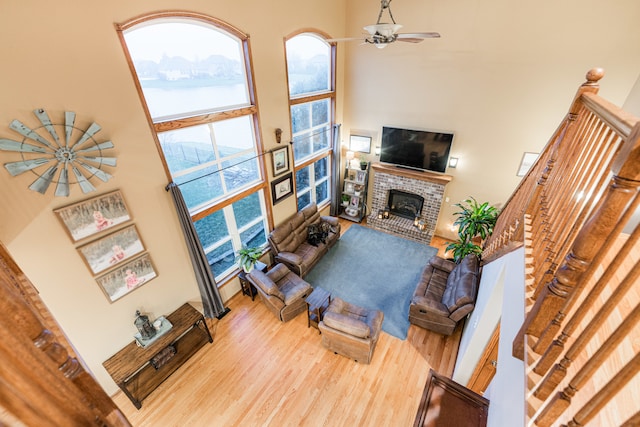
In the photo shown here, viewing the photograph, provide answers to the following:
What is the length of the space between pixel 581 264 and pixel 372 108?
601 centimetres

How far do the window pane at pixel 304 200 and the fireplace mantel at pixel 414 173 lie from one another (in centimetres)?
177

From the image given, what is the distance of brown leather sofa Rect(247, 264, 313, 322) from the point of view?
4641 mm

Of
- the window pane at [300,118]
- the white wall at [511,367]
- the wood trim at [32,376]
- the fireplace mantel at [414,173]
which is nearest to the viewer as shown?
the wood trim at [32,376]

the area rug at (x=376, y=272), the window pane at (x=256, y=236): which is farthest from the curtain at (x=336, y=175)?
the window pane at (x=256, y=236)

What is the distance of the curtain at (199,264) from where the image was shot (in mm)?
3731

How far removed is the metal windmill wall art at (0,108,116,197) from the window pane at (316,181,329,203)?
496 cm

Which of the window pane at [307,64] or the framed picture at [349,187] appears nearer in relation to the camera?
the window pane at [307,64]

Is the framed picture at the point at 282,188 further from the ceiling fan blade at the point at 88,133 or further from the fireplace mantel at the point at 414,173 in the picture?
the ceiling fan blade at the point at 88,133

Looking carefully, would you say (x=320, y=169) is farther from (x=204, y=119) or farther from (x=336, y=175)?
(x=204, y=119)

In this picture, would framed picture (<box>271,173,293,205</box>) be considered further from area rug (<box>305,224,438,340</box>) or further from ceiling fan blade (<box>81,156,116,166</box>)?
ceiling fan blade (<box>81,156,116,166</box>)

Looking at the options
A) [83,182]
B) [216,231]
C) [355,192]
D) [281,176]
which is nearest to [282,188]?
[281,176]

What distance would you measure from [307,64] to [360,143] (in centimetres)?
229

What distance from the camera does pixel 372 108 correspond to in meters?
6.61

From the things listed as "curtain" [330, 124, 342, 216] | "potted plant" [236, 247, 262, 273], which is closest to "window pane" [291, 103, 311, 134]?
"curtain" [330, 124, 342, 216]
